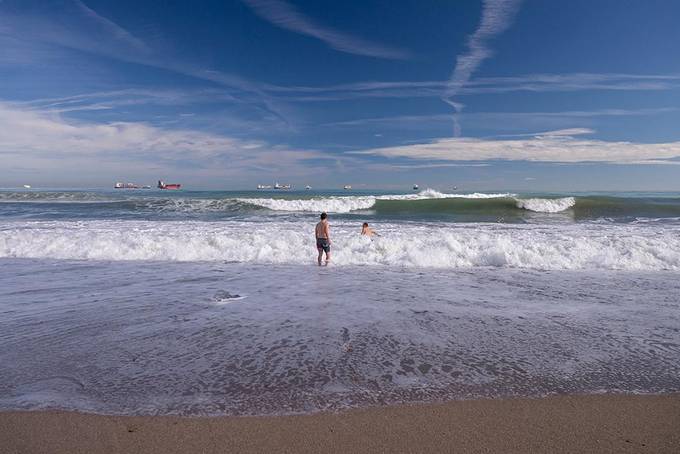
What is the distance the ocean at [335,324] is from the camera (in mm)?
3900

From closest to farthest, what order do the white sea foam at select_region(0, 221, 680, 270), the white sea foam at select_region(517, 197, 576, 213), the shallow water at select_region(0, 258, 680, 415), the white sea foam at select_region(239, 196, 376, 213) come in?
the shallow water at select_region(0, 258, 680, 415) → the white sea foam at select_region(0, 221, 680, 270) → the white sea foam at select_region(517, 197, 576, 213) → the white sea foam at select_region(239, 196, 376, 213)

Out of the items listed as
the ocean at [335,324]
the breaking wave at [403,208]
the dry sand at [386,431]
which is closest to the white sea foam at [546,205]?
the breaking wave at [403,208]

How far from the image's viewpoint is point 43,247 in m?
13.3

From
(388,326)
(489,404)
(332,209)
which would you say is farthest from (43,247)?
(332,209)

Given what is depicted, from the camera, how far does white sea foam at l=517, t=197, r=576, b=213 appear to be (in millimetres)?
30125

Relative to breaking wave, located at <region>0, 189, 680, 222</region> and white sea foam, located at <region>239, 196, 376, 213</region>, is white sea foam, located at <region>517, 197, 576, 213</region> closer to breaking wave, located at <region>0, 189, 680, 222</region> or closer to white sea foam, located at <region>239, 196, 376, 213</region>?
breaking wave, located at <region>0, 189, 680, 222</region>

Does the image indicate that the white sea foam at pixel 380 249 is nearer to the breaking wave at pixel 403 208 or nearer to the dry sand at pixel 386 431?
the dry sand at pixel 386 431

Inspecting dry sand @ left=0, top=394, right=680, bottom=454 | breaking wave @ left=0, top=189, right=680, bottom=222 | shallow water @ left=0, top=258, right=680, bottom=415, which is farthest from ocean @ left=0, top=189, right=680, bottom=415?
breaking wave @ left=0, top=189, right=680, bottom=222

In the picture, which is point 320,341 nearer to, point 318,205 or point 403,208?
point 403,208

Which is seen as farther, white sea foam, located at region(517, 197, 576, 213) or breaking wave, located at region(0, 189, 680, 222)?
white sea foam, located at region(517, 197, 576, 213)

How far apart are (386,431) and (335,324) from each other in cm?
276

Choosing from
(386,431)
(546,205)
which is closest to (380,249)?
(386,431)

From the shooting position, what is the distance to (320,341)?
17.1 ft

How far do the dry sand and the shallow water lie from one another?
0.68 feet
